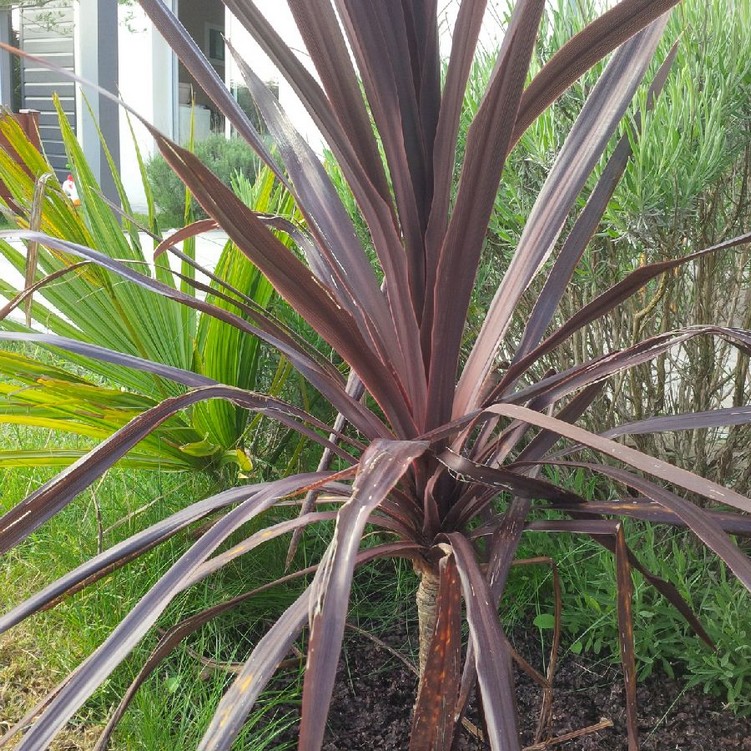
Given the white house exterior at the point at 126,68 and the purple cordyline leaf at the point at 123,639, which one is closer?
the purple cordyline leaf at the point at 123,639

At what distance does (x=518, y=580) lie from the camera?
141cm

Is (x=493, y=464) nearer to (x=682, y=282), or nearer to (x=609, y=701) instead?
(x=609, y=701)

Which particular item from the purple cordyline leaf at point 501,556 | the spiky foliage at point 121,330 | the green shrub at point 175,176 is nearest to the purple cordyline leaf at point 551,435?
the purple cordyline leaf at point 501,556

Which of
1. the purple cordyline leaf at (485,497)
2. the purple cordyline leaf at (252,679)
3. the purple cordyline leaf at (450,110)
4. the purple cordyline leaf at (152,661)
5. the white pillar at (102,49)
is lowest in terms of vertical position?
the purple cordyline leaf at (152,661)

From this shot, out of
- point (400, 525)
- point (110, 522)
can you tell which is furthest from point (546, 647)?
point (110, 522)

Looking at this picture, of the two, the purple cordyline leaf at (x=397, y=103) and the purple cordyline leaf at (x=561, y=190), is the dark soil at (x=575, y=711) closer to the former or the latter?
the purple cordyline leaf at (x=561, y=190)

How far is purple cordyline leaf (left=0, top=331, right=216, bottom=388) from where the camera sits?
78 cm

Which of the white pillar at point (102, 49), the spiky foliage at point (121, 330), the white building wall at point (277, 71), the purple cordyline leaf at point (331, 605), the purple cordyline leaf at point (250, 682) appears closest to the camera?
the purple cordyline leaf at point (331, 605)

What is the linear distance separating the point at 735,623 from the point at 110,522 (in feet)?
3.87

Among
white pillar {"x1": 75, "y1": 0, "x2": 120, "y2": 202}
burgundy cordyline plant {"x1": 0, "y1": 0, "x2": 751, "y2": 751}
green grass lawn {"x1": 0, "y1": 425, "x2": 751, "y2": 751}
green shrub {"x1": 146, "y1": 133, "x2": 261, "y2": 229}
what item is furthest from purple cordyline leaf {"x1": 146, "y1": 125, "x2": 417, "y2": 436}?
green shrub {"x1": 146, "y1": 133, "x2": 261, "y2": 229}

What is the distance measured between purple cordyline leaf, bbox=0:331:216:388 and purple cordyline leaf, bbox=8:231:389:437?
83 mm

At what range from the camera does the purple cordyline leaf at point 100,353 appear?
30.5 inches

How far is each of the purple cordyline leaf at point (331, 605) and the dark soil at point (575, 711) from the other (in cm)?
68

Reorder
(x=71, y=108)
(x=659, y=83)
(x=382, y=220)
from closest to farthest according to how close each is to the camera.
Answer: (x=382, y=220), (x=659, y=83), (x=71, y=108)
